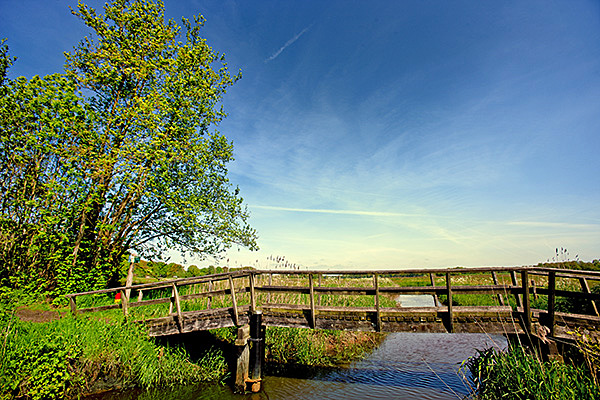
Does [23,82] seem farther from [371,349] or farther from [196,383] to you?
[371,349]

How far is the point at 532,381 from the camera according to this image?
5152mm

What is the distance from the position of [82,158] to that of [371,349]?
15598 millimetres

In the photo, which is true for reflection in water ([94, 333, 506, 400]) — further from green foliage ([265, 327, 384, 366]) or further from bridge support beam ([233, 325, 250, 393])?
green foliage ([265, 327, 384, 366])

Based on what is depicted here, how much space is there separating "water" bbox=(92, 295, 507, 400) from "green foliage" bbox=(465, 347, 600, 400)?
71 cm

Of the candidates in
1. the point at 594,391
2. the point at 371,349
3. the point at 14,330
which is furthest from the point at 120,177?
the point at 594,391

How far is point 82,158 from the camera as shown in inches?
521

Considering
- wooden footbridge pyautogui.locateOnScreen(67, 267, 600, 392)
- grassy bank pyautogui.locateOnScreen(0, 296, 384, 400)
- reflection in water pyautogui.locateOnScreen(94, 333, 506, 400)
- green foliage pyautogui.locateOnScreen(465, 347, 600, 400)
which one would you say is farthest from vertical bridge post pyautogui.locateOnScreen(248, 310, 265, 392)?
green foliage pyautogui.locateOnScreen(465, 347, 600, 400)

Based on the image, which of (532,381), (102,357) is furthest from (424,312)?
(102,357)

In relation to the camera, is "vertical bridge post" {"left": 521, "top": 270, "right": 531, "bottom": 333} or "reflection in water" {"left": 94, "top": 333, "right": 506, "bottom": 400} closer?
"vertical bridge post" {"left": 521, "top": 270, "right": 531, "bottom": 333}

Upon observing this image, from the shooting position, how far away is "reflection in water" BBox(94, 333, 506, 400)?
8359 mm

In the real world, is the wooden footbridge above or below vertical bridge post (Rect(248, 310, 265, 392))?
Result: above

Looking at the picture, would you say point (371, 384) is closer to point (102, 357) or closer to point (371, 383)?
point (371, 383)

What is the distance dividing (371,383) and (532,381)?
5.36 meters

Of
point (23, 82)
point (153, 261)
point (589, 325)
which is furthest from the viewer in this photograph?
point (153, 261)
